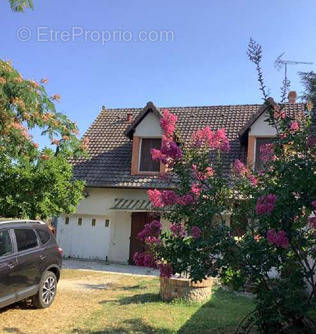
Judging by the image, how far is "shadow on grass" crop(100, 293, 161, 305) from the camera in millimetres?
9531

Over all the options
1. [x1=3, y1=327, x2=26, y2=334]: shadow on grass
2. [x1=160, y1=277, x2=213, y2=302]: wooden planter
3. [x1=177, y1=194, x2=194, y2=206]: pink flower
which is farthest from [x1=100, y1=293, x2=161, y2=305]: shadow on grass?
[x1=177, y1=194, x2=194, y2=206]: pink flower

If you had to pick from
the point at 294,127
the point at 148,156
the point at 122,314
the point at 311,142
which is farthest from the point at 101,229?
the point at 311,142

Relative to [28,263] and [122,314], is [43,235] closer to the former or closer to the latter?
[28,263]

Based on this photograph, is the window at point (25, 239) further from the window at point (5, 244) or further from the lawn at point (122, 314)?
the lawn at point (122, 314)

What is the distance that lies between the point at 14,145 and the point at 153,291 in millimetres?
5424

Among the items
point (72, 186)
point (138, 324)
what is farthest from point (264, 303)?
point (72, 186)

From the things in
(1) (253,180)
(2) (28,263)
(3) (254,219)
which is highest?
(1) (253,180)

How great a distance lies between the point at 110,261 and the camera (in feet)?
57.4

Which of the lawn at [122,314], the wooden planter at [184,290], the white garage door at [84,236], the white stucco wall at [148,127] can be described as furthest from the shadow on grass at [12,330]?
the white stucco wall at [148,127]

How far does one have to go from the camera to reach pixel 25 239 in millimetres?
8211

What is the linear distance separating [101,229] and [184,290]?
29.1 feet

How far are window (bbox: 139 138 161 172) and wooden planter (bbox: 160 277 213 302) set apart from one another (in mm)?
8518

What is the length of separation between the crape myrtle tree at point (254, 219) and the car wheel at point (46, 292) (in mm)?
2613

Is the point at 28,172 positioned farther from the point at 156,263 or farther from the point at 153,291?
the point at 156,263
